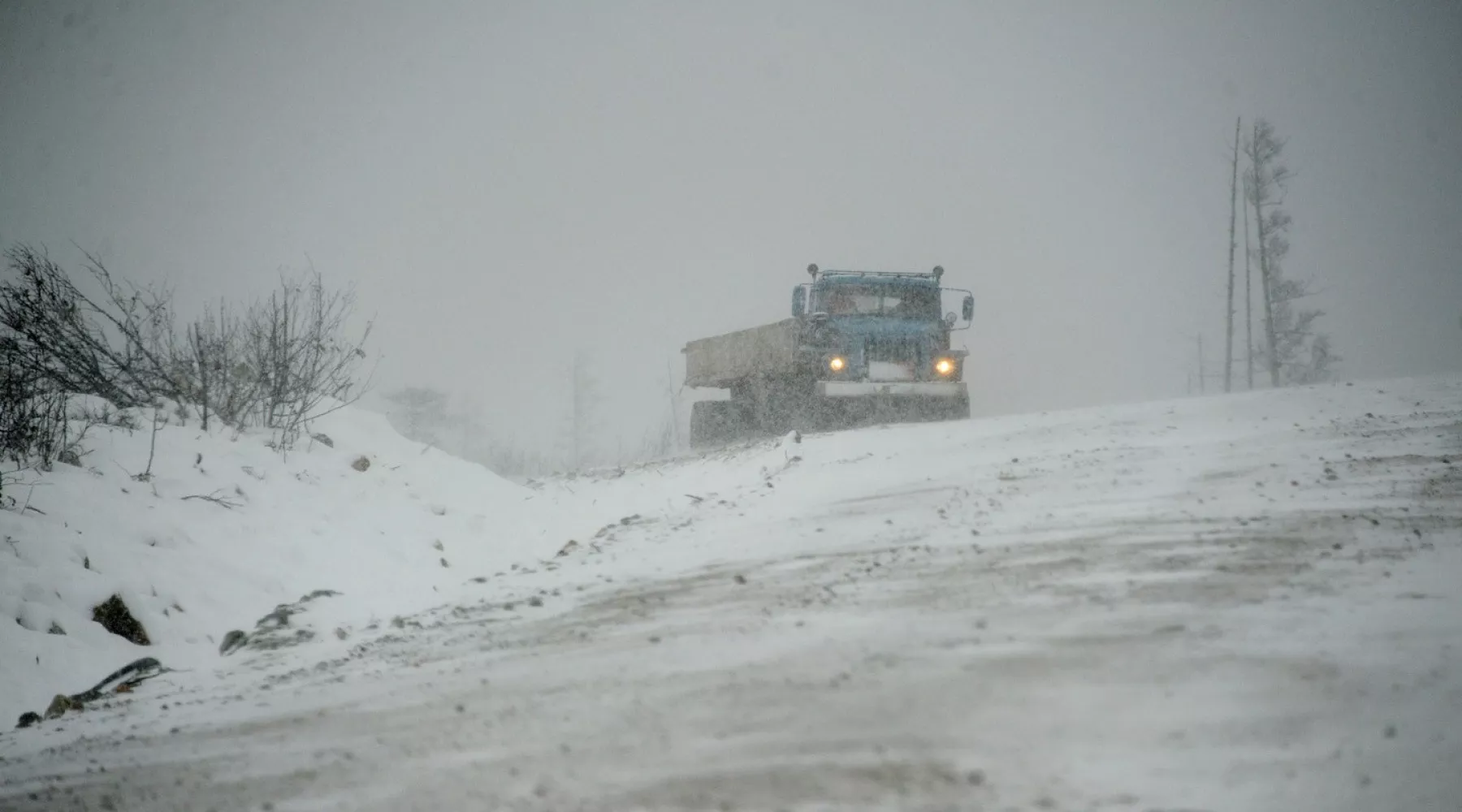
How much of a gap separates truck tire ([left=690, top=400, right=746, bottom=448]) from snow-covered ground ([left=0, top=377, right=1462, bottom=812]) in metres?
9.89

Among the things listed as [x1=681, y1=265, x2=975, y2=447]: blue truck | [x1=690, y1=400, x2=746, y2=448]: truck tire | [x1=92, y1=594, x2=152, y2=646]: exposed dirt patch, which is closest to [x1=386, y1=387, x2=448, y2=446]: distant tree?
[x1=690, y1=400, x2=746, y2=448]: truck tire

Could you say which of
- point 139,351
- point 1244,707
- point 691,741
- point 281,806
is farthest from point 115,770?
point 139,351

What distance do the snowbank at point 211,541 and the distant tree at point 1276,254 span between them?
30.0 meters

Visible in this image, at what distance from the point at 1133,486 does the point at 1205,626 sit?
2.72 meters

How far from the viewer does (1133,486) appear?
501cm

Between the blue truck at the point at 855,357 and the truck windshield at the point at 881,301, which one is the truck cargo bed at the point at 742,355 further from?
the truck windshield at the point at 881,301

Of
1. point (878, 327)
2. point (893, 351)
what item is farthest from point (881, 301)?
point (893, 351)

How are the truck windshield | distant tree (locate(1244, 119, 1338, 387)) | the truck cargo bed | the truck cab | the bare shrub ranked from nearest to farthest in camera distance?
the bare shrub < the truck cab < the truck cargo bed < the truck windshield < distant tree (locate(1244, 119, 1338, 387))

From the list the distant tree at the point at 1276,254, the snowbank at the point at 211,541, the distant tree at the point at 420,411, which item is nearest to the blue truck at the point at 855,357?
the snowbank at the point at 211,541

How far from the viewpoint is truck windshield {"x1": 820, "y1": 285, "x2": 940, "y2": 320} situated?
15.2 meters

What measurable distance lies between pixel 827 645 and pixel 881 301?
1306cm

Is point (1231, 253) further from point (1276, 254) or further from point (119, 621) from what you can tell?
point (119, 621)

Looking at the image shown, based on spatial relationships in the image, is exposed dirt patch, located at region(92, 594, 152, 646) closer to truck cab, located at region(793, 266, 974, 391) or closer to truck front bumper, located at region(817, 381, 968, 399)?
truck front bumper, located at region(817, 381, 968, 399)

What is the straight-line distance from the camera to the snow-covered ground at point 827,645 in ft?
5.99
